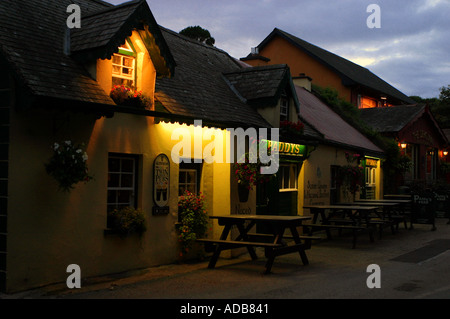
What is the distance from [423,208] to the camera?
17266 millimetres

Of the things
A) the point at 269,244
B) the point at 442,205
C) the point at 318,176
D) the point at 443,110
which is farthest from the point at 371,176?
the point at 443,110

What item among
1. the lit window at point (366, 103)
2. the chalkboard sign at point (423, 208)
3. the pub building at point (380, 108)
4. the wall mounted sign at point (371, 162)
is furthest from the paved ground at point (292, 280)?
the lit window at point (366, 103)

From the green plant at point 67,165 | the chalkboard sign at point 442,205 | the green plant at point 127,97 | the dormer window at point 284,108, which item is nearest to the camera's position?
the green plant at point 67,165

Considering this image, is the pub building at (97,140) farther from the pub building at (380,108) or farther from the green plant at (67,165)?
the pub building at (380,108)

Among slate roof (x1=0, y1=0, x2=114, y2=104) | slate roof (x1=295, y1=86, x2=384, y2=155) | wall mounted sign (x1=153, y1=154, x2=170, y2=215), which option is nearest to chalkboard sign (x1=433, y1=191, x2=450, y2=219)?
slate roof (x1=295, y1=86, x2=384, y2=155)

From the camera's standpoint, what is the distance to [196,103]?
11344 millimetres

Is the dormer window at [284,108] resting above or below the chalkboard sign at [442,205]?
above

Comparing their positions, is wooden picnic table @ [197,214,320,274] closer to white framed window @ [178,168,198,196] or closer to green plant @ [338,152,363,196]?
white framed window @ [178,168,198,196]

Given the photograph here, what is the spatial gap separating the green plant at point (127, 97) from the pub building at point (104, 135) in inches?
0.7

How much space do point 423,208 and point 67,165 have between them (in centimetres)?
1324

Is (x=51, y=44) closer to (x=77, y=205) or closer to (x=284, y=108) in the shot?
(x=77, y=205)

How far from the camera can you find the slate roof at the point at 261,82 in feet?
43.9

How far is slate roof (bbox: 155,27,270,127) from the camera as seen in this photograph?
1086 cm

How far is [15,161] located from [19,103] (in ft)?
2.81
